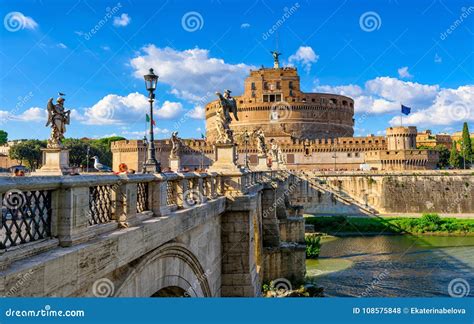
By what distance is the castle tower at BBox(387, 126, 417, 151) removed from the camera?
70562mm

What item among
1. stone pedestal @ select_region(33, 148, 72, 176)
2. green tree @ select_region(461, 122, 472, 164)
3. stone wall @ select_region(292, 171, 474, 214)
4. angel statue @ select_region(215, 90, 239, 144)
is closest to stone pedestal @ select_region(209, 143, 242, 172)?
angel statue @ select_region(215, 90, 239, 144)

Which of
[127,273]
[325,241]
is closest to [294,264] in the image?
[127,273]

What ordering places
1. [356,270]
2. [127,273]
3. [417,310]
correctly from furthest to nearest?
[356,270] < [417,310] < [127,273]

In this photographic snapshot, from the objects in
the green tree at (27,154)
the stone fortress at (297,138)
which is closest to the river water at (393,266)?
the green tree at (27,154)

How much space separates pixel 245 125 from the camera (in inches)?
3342

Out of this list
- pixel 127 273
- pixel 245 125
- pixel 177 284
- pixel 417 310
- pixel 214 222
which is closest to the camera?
pixel 127 273

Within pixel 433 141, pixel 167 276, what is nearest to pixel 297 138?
pixel 433 141

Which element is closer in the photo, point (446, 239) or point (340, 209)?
point (446, 239)

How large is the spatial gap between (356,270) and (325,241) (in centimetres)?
1143

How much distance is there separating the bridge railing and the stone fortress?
2172 inches

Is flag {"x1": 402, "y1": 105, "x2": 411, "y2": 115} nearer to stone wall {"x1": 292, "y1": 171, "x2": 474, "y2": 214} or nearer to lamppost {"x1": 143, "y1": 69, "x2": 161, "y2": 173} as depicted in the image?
stone wall {"x1": 292, "y1": 171, "x2": 474, "y2": 214}

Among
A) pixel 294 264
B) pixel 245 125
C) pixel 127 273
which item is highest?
pixel 245 125

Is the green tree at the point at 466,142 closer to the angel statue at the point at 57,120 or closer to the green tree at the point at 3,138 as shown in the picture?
the green tree at the point at 3,138

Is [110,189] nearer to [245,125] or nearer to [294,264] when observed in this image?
[294,264]
